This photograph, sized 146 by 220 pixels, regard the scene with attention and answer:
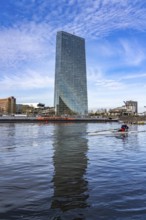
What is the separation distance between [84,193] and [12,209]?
4.96 metres

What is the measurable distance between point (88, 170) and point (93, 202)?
396 inches

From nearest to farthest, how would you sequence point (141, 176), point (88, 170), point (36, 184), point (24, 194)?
1. point (24, 194)
2. point (36, 184)
3. point (141, 176)
4. point (88, 170)

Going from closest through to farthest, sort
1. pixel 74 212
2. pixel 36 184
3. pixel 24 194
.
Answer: pixel 74 212, pixel 24 194, pixel 36 184

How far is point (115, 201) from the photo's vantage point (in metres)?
17.1

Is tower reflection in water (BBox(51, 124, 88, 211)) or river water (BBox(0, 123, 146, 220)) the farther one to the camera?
tower reflection in water (BBox(51, 124, 88, 211))

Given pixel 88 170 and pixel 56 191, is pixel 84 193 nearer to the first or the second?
pixel 56 191

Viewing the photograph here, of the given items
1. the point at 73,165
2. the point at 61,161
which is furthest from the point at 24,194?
the point at 61,161

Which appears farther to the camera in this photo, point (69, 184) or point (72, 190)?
point (69, 184)

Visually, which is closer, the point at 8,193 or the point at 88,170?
the point at 8,193

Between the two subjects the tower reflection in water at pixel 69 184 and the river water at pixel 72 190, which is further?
the tower reflection in water at pixel 69 184

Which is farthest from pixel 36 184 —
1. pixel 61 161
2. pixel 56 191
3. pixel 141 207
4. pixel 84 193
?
pixel 61 161

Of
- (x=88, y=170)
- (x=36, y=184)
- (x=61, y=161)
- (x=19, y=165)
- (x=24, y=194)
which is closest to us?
(x=24, y=194)

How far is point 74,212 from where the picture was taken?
49.8 ft

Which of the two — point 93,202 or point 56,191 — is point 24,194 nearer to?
point 56,191
